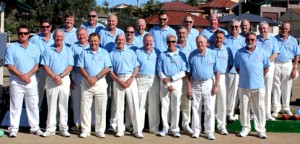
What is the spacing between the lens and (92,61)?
8.81 meters

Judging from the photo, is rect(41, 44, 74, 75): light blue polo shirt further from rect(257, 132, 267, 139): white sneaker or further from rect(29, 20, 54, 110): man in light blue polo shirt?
rect(257, 132, 267, 139): white sneaker

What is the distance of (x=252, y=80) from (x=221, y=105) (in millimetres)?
782

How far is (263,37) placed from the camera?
1000cm

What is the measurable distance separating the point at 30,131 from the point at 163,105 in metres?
2.48

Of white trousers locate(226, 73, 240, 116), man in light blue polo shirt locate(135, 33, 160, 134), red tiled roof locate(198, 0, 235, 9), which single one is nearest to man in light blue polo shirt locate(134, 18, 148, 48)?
man in light blue polo shirt locate(135, 33, 160, 134)

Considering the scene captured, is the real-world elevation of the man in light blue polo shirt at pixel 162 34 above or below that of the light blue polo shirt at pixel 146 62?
above

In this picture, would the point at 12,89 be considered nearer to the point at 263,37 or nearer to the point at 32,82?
the point at 32,82

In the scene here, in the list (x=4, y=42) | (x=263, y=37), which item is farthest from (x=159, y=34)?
(x=4, y=42)

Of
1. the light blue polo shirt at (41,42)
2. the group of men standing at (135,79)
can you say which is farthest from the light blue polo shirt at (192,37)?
the light blue polo shirt at (41,42)

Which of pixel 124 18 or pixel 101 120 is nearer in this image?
pixel 101 120

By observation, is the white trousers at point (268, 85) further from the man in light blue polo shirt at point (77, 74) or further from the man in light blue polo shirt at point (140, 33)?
the man in light blue polo shirt at point (77, 74)

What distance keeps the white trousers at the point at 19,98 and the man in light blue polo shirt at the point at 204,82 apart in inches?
110

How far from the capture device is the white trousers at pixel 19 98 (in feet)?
28.9

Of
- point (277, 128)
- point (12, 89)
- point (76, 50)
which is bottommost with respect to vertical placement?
point (277, 128)
